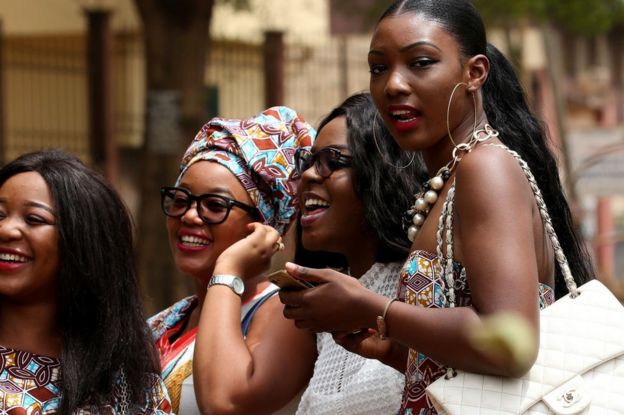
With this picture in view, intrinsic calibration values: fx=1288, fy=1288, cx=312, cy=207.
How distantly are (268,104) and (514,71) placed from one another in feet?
36.9

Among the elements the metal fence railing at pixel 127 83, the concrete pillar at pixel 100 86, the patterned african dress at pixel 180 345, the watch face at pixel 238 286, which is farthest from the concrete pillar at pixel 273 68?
the watch face at pixel 238 286

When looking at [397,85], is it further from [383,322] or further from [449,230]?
[383,322]

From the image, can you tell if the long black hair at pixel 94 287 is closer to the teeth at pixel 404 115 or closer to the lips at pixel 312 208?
the lips at pixel 312 208

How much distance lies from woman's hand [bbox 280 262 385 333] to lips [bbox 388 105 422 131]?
39 cm

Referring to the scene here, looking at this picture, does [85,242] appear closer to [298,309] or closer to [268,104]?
[298,309]

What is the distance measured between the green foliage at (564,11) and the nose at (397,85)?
1134 cm

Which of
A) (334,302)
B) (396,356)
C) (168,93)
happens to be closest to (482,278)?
(334,302)

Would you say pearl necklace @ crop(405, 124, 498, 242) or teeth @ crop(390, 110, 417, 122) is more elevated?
teeth @ crop(390, 110, 417, 122)

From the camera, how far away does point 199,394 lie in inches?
147

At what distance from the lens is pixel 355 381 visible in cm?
359

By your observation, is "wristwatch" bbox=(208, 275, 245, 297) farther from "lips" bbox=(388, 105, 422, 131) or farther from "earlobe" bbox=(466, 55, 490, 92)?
"earlobe" bbox=(466, 55, 490, 92)

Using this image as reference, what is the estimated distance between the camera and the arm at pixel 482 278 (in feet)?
9.23

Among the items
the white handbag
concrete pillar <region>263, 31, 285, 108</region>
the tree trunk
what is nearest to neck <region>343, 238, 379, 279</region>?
the white handbag

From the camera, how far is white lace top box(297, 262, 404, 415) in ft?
11.6
